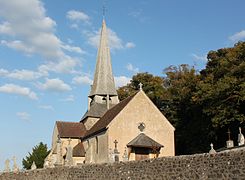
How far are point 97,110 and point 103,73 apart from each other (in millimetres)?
5878

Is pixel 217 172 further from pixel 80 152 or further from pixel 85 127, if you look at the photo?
pixel 85 127

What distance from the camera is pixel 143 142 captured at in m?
30.6

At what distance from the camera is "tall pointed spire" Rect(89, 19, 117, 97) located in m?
41.3

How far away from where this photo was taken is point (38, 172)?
64.3ft

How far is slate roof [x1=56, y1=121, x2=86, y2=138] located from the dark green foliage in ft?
39.6

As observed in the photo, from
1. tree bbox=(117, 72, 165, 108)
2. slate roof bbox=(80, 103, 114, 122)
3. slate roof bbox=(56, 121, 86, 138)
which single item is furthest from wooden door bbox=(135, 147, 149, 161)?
tree bbox=(117, 72, 165, 108)

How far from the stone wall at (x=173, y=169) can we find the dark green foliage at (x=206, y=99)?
2065cm

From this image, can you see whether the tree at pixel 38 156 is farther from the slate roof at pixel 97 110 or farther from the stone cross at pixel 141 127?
the stone cross at pixel 141 127

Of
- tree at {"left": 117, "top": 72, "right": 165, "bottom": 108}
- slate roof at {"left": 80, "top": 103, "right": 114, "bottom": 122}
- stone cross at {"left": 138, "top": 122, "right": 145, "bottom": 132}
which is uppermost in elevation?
tree at {"left": 117, "top": 72, "right": 165, "bottom": 108}

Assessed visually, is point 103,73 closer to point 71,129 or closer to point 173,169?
point 71,129

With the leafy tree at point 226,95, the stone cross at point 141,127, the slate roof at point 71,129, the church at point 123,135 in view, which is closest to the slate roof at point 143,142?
the church at point 123,135

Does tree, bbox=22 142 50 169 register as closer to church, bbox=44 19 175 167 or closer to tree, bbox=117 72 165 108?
church, bbox=44 19 175 167

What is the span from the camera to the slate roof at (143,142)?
1189 inches

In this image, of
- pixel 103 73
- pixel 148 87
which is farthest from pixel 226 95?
pixel 148 87
